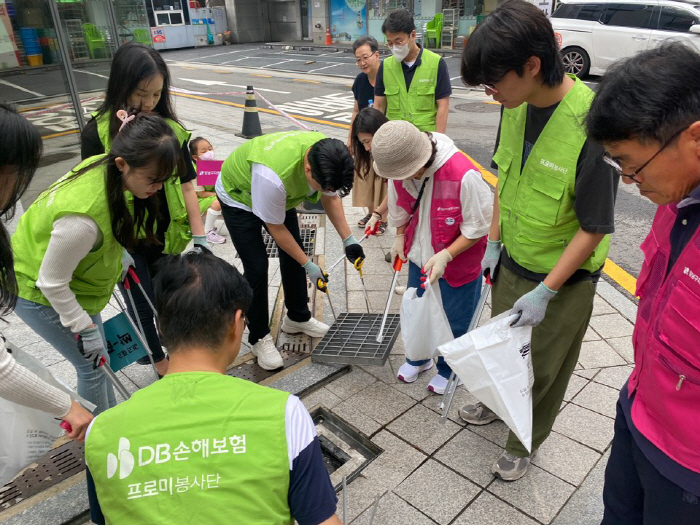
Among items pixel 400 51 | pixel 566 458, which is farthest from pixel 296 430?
pixel 400 51

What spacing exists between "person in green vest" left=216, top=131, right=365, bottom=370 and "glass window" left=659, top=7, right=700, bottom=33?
38.0ft

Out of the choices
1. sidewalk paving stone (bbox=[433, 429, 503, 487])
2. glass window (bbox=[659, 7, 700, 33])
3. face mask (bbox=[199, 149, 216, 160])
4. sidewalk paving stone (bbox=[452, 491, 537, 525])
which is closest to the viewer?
sidewalk paving stone (bbox=[452, 491, 537, 525])

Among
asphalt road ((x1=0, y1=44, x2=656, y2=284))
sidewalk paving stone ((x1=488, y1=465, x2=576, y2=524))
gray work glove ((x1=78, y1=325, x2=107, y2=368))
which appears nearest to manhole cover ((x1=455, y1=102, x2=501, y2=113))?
asphalt road ((x1=0, y1=44, x2=656, y2=284))

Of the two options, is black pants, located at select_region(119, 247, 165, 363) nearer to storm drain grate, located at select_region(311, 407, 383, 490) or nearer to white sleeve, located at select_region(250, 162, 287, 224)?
white sleeve, located at select_region(250, 162, 287, 224)

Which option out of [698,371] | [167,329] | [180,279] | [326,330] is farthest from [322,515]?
[326,330]

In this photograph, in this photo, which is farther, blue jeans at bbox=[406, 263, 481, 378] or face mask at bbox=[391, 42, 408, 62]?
face mask at bbox=[391, 42, 408, 62]

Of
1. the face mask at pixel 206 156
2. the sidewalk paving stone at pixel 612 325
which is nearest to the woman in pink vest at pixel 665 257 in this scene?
the sidewalk paving stone at pixel 612 325

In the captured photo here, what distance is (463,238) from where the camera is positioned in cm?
278

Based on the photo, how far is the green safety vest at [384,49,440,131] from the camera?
4.59 m

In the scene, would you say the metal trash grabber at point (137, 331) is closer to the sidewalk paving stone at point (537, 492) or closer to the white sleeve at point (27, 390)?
the white sleeve at point (27, 390)

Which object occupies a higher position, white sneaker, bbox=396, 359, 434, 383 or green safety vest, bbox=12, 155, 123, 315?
green safety vest, bbox=12, 155, 123, 315

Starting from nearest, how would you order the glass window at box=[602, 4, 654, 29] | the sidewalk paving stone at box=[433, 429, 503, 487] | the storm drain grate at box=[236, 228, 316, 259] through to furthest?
the sidewalk paving stone at box=[433, 429, 503, 487] < the storm drain grate at box=[236, 228, 316, 259] < the glass window at box=[602, 4, 654, 29]

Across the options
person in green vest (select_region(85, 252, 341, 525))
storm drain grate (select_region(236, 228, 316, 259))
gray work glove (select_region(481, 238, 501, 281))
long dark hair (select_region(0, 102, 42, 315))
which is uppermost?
long dark hair (select_region(0, 102, 42, 315))

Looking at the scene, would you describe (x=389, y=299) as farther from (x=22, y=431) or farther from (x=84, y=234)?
(x=22, y=431)
